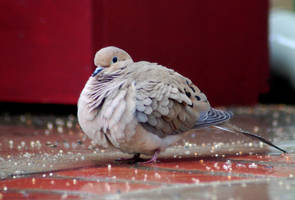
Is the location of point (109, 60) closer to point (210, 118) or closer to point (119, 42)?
point (210, 118)

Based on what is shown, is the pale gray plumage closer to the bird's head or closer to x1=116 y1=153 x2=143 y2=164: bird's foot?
the bird's head

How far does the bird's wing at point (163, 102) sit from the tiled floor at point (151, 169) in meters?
0.20

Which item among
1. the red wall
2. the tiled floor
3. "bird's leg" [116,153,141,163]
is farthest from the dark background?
"bird's leg" [116,153,141,163]

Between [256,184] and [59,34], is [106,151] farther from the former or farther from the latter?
[59,34]

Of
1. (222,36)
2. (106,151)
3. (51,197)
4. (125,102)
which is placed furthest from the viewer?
(222,36)

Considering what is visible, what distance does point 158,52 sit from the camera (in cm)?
622

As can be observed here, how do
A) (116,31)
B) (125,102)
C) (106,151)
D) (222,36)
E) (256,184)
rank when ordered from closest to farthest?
1. (256,184)
2. (125,102)
3. (106,151)
4. (116,31)
5. (222,36)

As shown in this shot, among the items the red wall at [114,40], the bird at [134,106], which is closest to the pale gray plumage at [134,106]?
the bird at [134,106]

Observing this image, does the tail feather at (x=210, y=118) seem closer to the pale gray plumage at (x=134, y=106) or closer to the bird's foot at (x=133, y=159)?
the pale gray plumage at (x=134, y=106)

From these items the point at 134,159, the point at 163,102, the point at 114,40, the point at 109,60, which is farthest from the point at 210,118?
the point at 114,40

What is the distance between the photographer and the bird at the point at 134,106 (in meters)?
3.29

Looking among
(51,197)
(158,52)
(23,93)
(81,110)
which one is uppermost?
(158,52)

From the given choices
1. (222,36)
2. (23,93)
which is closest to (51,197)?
(23,93)

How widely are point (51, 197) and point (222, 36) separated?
4538mm
